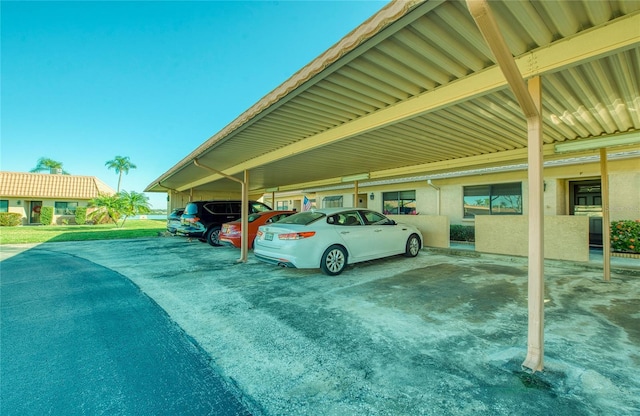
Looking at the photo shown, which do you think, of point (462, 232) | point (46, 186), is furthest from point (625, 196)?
point (46, 186)

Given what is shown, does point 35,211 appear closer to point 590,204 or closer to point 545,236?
point 545,236

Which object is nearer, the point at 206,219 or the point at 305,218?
the point at 305,218

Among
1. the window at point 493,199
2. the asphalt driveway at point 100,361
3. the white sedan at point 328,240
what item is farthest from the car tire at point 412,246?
the asphalt driveway at point 100,361

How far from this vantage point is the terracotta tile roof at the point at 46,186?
23598mm

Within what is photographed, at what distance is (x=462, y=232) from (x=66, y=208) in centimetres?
3326

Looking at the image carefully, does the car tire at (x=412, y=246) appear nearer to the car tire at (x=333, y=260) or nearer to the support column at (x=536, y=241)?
the car tire at (x=333, y=260)

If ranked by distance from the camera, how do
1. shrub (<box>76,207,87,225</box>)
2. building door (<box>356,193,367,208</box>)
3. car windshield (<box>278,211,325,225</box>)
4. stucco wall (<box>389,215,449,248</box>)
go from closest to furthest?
car windshield (<box>278,211,325,225</box>), stucco wall (<box>389,215,449,248</box>), building door (<box>356,193,367,208</box>), shrub (<box>76,207,87,225</box>)

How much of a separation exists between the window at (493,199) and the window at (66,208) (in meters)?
33.1

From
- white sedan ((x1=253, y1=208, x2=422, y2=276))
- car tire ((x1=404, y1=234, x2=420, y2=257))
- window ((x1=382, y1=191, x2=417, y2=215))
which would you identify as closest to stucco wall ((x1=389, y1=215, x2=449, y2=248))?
car tire ((x1=404, y1=234, x2=420, y2=257))

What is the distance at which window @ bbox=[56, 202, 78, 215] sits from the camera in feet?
82.1

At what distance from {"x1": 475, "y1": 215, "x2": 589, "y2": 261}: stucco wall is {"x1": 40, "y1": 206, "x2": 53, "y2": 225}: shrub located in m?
33.3

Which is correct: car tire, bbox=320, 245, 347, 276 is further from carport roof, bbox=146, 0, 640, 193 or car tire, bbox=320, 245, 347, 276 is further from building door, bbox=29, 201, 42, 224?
building door, bbox=29, 201, 42, 224

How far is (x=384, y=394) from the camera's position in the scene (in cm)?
199

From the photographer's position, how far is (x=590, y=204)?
30.1ft
